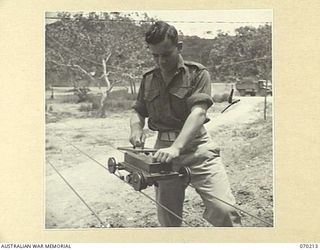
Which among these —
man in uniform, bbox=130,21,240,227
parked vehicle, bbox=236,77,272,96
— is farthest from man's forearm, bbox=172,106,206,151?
parked vehicle, bbox=236,77,272,96

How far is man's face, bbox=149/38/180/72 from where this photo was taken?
1.08 metres

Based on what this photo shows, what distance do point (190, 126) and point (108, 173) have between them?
22cm

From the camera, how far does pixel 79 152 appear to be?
1115mm

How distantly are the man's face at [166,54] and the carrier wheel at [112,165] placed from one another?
0.24 meters

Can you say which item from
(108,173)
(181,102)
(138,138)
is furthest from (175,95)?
(108,173)

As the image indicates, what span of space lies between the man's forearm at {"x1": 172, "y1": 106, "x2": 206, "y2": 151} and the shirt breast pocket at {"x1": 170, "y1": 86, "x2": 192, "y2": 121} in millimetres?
14

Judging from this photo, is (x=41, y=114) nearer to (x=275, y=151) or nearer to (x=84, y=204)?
(x=84, y=204)

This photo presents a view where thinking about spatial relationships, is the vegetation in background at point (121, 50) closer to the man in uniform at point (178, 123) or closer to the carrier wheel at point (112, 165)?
the man in uniform at point (178, 123)

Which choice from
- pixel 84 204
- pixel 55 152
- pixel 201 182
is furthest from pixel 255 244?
pixel 55 152

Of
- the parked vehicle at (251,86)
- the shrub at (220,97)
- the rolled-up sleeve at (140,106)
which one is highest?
the parked vehicle at (251,86)

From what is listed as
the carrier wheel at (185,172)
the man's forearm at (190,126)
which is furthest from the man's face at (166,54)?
the carrier wheel at (185,172)

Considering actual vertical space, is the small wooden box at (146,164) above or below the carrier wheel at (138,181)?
above

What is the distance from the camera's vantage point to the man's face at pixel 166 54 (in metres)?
1.08

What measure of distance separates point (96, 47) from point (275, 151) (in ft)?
1.59
